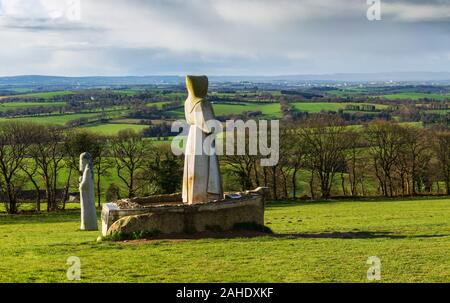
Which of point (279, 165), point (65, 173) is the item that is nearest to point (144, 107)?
point (65, 173)

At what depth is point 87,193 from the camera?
26.8 meters

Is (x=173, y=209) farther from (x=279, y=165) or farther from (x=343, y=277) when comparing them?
(x=279, y=165)

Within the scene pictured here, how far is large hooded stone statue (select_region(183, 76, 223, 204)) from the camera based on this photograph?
1983 cm

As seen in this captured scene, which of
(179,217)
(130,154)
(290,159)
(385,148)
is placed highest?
(179,217)

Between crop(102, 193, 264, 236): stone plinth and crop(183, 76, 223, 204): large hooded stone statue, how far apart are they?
1.20m

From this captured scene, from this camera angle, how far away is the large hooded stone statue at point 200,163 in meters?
19.8

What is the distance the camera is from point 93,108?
107000 mm

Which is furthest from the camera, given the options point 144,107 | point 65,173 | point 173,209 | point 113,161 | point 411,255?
point 144,107

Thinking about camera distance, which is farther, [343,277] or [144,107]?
[144,107]

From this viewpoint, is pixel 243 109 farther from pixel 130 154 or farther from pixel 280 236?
pixel 280 236

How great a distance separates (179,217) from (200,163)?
2449 mm

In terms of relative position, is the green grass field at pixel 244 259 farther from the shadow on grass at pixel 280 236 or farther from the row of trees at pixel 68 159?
the row of trees at pixel 68 159

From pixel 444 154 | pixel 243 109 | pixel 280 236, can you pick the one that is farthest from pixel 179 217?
pixel 243 109

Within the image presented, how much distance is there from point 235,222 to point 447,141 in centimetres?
4139
